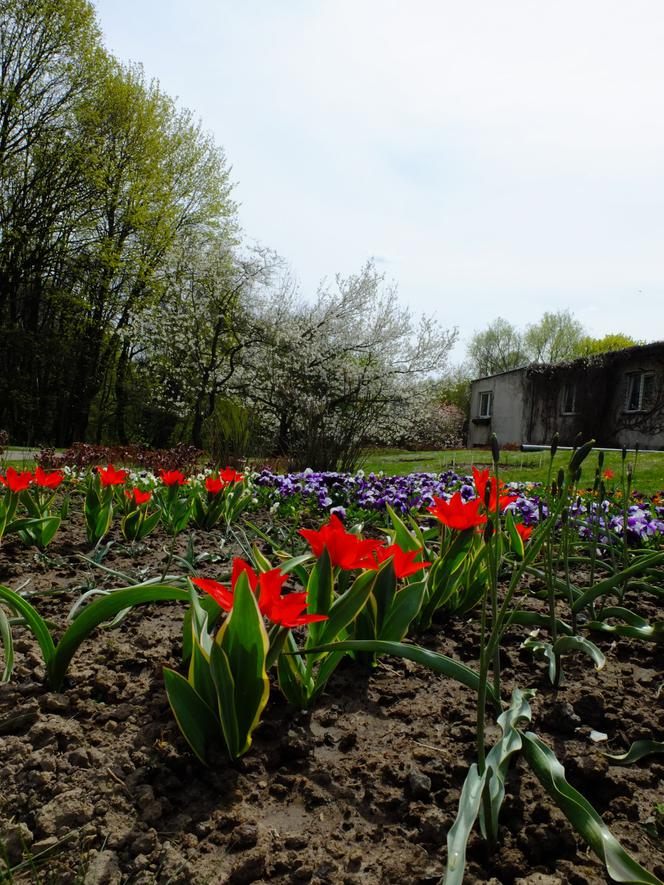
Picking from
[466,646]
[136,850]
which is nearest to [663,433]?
[466,646]

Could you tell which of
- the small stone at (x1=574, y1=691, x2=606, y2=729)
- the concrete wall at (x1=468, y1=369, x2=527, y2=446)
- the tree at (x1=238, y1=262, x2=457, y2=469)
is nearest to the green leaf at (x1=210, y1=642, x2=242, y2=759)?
the small stone at (x1=574, y1=691, x2=606, y2=729)

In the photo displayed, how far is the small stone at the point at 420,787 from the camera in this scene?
1.14 metres

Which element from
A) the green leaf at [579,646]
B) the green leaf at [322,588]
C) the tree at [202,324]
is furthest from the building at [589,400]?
the green leaf at [322,588]

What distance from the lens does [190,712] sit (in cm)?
120

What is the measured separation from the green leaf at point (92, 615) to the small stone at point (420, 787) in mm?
670

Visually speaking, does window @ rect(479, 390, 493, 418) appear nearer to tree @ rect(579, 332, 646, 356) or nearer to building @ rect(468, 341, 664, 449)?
building @ rect(468, 341, 664, 449)

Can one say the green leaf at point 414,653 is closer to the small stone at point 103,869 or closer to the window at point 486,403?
the small stone at point 103,869

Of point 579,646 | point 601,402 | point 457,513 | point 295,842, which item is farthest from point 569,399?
point 295,842

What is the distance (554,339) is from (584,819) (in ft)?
134

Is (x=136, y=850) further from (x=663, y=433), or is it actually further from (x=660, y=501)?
(x=663, y=433)

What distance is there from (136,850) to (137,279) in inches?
791

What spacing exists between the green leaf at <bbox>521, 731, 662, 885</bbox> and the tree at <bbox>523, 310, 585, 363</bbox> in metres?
39.2

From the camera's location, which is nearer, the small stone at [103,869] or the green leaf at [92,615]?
the small stone at [103,869]

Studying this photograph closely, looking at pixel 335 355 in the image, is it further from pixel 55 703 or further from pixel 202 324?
pixel 55 703
